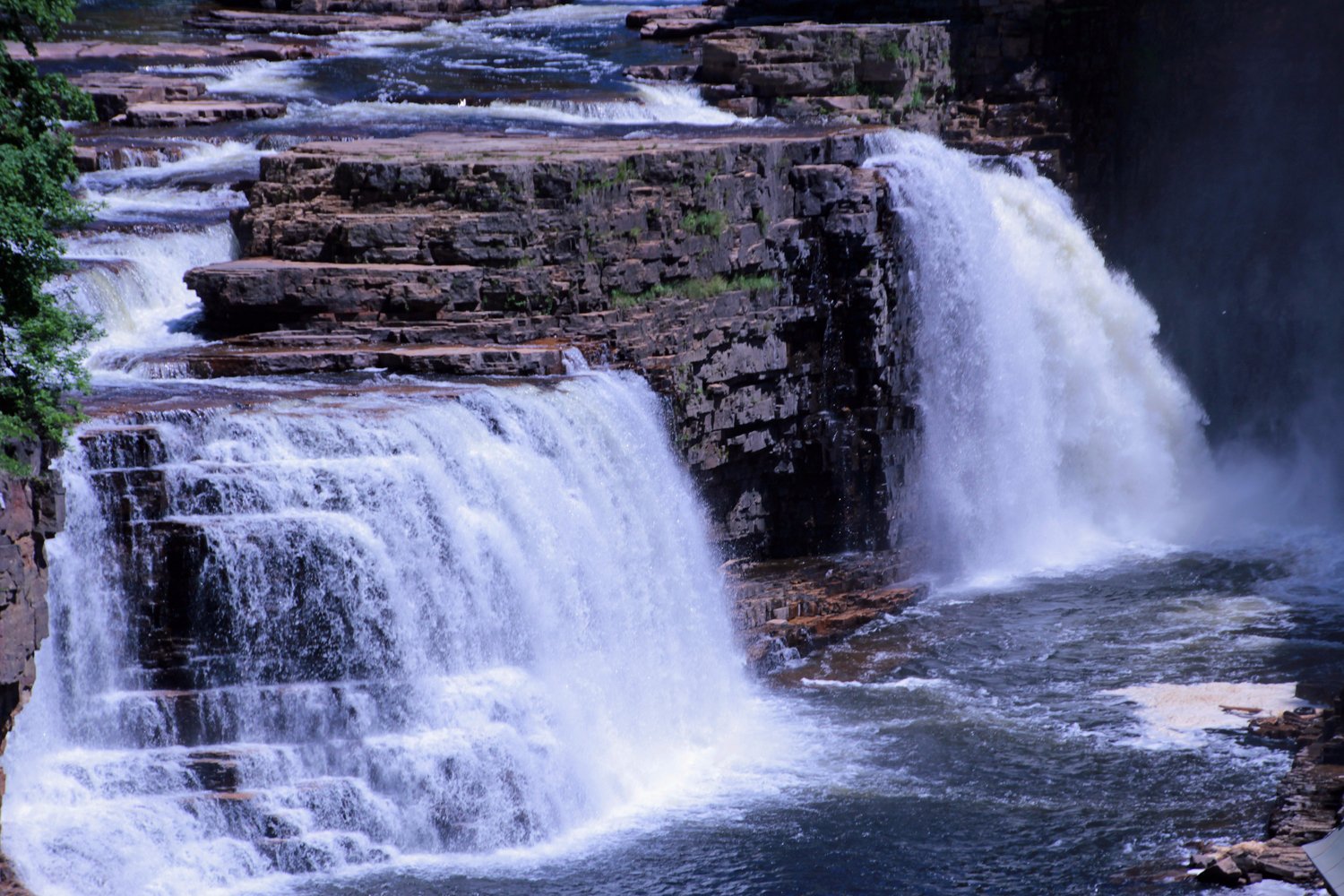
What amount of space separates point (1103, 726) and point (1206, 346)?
15.9 m

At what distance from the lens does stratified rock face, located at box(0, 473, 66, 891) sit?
47.6 ft

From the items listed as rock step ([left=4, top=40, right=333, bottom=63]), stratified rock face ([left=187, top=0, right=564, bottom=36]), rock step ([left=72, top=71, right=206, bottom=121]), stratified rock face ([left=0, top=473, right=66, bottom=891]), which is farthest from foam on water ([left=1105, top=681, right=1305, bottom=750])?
stratified rock face ([left=187, top=0, right=564, bottom=36])

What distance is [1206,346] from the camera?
34938 mm

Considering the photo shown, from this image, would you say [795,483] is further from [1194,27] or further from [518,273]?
[1194,27]

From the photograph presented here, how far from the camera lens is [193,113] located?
29812 millimetres

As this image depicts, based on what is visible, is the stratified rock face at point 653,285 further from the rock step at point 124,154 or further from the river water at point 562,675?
the rock step at point 124,154

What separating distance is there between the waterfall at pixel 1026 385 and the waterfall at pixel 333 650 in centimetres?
847

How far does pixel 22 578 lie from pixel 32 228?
9.64 feet

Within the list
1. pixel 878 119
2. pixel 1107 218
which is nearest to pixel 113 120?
pixel 878 119

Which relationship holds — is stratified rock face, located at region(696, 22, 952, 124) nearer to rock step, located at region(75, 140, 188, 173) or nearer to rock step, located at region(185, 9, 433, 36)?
rock step, located at region(75, 140, 188, 173)

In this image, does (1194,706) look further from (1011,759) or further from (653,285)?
(653,285)

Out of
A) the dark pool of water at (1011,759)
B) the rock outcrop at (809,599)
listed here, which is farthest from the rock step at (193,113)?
the dark pool of water at (1011,759)

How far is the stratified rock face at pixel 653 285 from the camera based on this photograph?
21344mm

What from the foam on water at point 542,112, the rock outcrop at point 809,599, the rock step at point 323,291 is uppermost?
the foam on water at point 542,112
